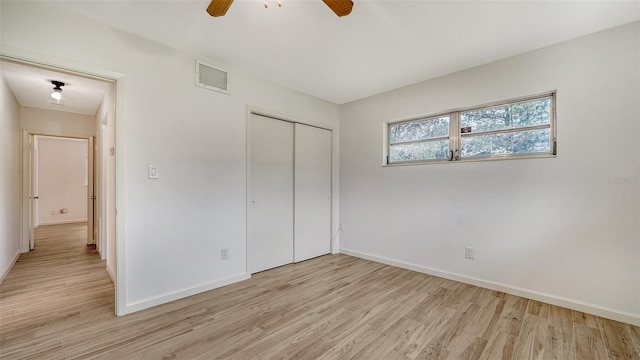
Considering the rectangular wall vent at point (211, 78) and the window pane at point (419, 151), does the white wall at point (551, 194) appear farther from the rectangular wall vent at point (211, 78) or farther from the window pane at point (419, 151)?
the rectangular wall vent at point (211, 78)

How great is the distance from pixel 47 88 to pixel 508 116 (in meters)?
5.73

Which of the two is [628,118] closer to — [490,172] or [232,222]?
[490,172]

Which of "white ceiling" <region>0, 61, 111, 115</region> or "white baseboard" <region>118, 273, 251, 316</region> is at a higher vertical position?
"white ceiling" <region>0, 61, 111, 115</region>

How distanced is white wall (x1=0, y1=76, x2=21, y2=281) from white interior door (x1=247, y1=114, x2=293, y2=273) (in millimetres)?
2857

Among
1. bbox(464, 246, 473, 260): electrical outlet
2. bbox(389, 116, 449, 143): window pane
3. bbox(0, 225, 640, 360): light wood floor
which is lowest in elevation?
bbox(0, 225, 640, 360): light wood floor

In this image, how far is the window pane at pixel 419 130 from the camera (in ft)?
10.7

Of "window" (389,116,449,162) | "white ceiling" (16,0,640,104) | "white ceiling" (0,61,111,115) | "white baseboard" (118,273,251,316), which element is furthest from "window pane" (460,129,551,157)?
"white ceiling" (0,61,111,115)

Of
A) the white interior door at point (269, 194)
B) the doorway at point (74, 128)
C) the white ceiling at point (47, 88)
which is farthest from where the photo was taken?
the white interior door at point (269, 194)

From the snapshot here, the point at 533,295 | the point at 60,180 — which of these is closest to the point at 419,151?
the point at 533,295

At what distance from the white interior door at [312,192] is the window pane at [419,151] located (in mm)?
1089

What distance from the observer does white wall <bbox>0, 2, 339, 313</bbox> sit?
201 centimetres

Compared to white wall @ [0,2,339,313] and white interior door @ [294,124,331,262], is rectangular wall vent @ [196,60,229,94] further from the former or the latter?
white interior door @ [294,124,331,262]

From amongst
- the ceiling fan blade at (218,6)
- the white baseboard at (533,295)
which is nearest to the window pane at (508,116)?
the white baseboard at (533,295)

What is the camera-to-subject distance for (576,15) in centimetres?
203
